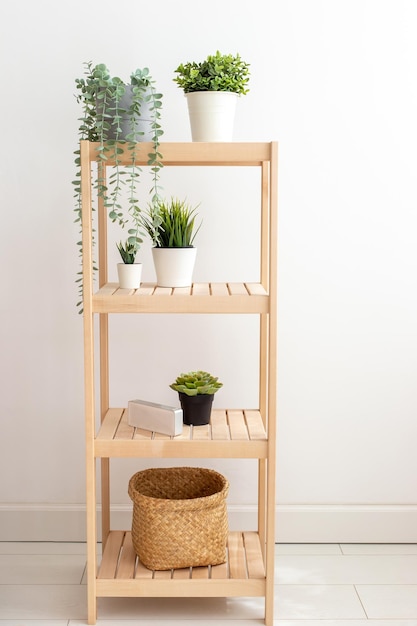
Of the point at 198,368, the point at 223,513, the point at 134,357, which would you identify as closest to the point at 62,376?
the point at 134,357

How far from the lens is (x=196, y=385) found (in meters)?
2.27

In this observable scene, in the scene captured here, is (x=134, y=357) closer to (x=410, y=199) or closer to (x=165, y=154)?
(x=165, y=154)

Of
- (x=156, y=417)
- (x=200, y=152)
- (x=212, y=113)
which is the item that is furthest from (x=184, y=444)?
(x=212, y=113)

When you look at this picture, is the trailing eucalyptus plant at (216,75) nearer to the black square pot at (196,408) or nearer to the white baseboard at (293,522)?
the black square pot at (196,408)

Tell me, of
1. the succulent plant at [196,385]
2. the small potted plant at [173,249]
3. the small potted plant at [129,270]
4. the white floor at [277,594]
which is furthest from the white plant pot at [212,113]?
the white floor at [277,594]

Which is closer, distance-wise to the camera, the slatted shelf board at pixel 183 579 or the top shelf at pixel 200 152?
the top shelf at pixel 200 152

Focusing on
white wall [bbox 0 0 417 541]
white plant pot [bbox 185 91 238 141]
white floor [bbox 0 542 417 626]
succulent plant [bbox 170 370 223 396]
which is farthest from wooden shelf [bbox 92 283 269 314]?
white floor [bbox 0 542 417 626]

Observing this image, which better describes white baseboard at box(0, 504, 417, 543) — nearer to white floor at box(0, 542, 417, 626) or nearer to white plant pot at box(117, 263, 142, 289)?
white floor at box(0, 542, 417, 626)

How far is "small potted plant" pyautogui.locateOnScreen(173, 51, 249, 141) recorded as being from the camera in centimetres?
206

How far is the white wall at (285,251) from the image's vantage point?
250 cm

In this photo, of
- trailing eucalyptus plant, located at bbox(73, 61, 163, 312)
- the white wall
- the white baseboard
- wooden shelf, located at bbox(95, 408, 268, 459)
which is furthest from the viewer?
the white baseboard

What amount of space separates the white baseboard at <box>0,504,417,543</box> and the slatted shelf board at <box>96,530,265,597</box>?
37 centimetres

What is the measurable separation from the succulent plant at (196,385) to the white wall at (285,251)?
34 centimetres

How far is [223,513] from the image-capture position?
2.27m
